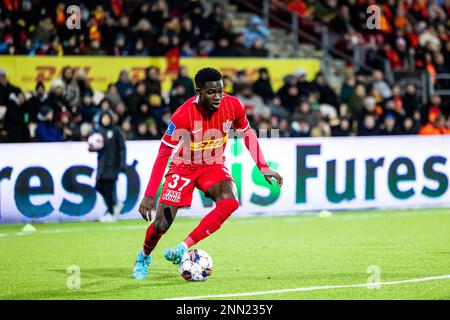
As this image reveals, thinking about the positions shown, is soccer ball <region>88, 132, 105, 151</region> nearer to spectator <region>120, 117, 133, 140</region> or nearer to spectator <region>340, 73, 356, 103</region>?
spectator <region>120, 117, 133, 140</region>

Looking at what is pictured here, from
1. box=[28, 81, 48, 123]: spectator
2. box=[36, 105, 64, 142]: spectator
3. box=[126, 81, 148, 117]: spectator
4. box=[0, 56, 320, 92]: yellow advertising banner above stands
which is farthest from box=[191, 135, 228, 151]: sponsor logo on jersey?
box=[0, 56, 320, 92]: yellow advertising banner above stands

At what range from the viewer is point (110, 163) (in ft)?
56.5

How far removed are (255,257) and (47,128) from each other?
7397 millimetres

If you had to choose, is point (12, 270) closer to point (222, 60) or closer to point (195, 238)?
point (195, 238)

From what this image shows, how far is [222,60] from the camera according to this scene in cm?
2262

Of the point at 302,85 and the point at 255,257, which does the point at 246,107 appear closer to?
the point at 302,85

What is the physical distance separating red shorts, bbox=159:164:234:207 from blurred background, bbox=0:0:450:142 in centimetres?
760

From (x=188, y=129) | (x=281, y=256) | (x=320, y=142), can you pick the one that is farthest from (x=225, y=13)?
(x=188, y=129)

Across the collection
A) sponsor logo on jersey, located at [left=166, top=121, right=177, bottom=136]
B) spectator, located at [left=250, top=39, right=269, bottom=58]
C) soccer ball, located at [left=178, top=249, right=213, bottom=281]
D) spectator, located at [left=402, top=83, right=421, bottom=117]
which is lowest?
soccer ball, located at [left=178, top=249, right=213, bottom=281]

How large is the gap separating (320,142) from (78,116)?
4.47m

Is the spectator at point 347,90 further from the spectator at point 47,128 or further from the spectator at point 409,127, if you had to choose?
the spectator at point 47,128

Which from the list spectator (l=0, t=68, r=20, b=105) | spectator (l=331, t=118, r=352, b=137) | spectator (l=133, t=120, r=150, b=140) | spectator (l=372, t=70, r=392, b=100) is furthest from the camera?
spectator (l=372, t=70, r=392, b=100)

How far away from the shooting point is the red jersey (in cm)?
1053

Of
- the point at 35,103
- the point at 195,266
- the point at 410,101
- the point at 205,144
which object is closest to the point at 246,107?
the point at 35,103
